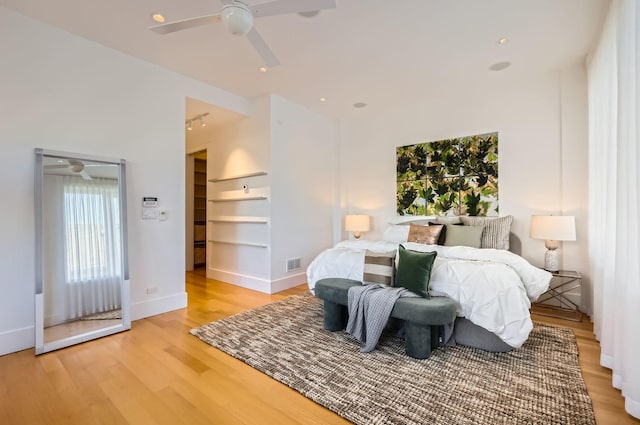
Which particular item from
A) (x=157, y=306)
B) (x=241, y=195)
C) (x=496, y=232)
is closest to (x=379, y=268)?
(x=496, y=232)

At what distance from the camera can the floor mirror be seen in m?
2.62

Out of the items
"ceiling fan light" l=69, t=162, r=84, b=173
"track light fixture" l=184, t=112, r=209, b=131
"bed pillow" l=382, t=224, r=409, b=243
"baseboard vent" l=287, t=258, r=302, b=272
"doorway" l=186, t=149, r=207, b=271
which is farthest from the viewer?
"doorway" l=186, t=149, r=207, b=271

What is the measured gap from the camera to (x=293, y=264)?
4.70 m

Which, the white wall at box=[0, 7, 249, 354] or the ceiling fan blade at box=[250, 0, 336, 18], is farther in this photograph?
the white wall at box=[0, 7, 249, 354]

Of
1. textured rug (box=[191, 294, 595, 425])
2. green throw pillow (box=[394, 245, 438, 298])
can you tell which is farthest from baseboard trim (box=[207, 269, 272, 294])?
green throw pillow (box=[394, 245, 438, 298])

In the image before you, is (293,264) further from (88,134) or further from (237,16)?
(237,16)

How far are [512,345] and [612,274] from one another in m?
0.90

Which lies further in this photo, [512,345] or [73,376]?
[512,345]

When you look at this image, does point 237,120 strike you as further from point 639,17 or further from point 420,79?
point 639,17

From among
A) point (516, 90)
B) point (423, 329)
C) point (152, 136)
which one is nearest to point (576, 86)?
point (516, 90)

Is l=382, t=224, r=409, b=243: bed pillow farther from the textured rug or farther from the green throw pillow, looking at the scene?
the textured rug

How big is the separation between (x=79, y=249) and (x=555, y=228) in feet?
16.5

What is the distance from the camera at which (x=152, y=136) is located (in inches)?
135

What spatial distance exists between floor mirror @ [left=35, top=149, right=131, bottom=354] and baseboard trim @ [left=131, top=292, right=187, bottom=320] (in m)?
0.25
